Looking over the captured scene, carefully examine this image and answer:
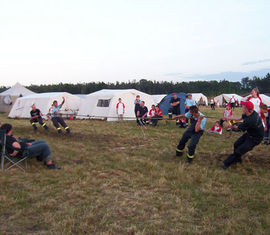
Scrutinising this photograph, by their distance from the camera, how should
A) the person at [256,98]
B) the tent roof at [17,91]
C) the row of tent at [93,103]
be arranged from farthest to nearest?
the tent roof at [17,91]
the row of tent at [93,103]
the person at [256,98]

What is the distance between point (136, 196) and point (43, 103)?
17.6m

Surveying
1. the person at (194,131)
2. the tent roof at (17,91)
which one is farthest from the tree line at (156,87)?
the person at (194,131)

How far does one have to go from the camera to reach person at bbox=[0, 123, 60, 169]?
5441 mm

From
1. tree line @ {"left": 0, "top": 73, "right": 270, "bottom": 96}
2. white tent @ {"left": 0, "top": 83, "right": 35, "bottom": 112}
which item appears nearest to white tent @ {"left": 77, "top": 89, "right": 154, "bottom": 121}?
white tent @ {"left": 0, "top": 83, "right": 35, "bottom": 112}

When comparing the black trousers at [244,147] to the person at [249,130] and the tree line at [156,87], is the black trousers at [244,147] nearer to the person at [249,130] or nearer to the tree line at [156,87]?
the person at [249,130]

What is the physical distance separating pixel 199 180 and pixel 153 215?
175 cm

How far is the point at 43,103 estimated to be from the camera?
66.2 ft

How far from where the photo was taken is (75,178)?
201 inches

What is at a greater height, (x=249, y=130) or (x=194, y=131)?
(x=249, y=130)

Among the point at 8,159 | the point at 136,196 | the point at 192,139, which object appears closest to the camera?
the point at 136,196

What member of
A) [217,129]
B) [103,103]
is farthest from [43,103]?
[217,129]

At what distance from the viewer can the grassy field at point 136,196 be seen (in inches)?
131

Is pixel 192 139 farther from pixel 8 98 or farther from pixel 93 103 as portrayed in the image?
pixel 8 98

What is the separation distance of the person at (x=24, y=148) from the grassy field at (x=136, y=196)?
247 millimetres
